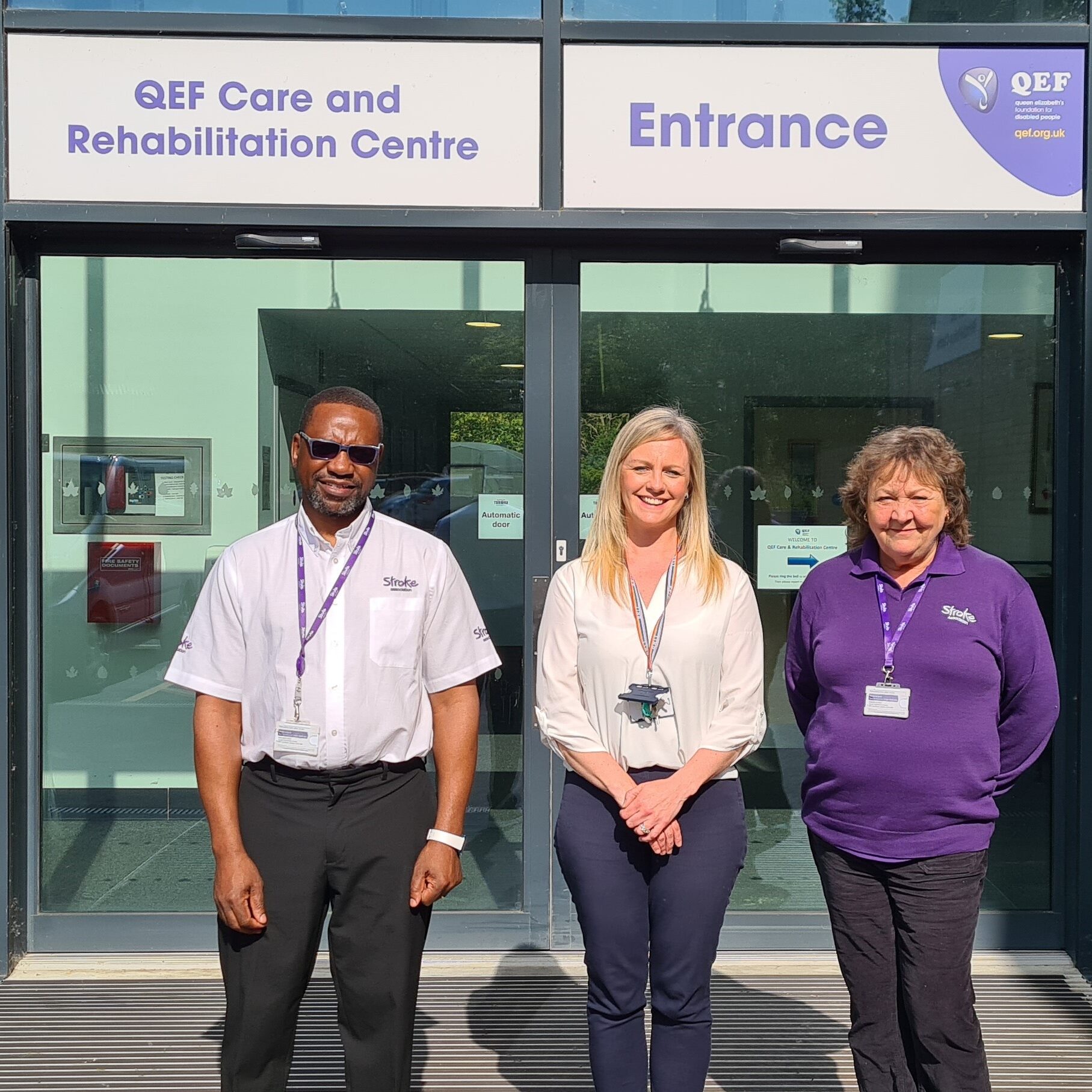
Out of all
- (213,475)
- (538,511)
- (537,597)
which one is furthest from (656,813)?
(213,475)

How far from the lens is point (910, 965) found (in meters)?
2.87

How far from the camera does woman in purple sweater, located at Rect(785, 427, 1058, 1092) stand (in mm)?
2832

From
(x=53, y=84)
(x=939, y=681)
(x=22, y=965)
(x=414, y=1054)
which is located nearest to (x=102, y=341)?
(x=53, y=84)

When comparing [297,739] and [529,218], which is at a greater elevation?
[529,218]

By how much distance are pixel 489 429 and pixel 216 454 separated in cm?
113

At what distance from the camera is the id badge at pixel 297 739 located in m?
2.72

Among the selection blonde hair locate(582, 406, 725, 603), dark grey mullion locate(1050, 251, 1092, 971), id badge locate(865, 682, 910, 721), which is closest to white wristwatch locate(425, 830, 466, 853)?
blonde hair locate(582, 406, 725, 603)

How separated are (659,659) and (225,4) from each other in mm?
3255

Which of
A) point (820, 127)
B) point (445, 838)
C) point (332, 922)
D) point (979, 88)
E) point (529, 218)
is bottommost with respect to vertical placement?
point (332, 922)

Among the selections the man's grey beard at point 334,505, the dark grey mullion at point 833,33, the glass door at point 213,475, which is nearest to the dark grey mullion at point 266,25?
the dark grey mullion at point 833,33

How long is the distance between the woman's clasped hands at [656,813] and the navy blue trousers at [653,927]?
0.07 meters

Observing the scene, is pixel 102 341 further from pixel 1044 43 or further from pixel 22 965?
pixel 1044 43

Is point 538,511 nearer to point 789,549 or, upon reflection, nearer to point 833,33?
point 789,549

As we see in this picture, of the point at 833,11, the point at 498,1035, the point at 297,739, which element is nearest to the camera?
the point at 297,739
